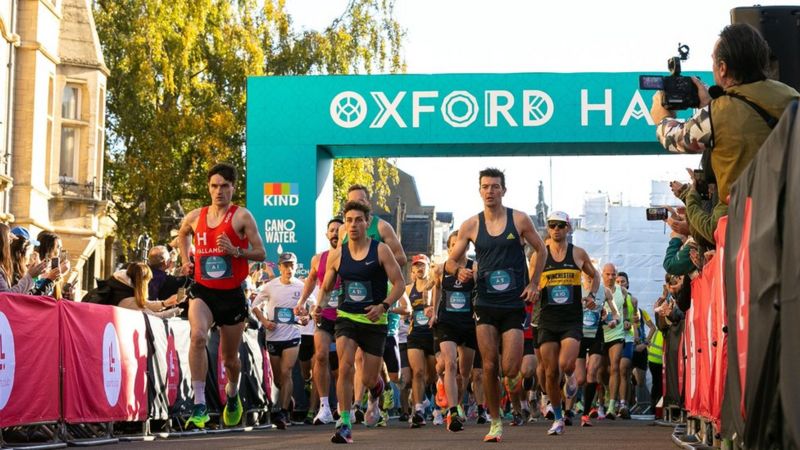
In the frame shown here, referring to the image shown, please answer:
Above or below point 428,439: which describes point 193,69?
above

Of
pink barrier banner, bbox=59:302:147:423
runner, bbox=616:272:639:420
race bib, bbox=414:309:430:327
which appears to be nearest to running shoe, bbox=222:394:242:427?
pink barrier banner, bbox=59:302:147:423

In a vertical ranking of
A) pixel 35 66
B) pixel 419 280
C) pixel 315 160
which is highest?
pixel 35 66

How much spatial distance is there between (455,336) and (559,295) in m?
1.21

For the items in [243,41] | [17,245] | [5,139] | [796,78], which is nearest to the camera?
[796,78]

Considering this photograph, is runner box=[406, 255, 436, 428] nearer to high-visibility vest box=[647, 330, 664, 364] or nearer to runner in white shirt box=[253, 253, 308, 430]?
runner in white shirt box=[253, 253, 308, 430]

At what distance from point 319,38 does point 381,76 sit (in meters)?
14.9

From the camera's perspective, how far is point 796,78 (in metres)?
9.62

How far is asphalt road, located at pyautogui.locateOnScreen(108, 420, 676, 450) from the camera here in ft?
39.8

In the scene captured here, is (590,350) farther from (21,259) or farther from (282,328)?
(21,259)

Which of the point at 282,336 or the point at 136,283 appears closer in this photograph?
the point at 136,283

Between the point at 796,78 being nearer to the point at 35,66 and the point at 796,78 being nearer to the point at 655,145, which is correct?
the point at 655,145

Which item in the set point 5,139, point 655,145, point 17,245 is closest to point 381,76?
point 655,145

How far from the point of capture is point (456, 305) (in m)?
16.0

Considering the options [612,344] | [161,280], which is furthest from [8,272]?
[612,344]
